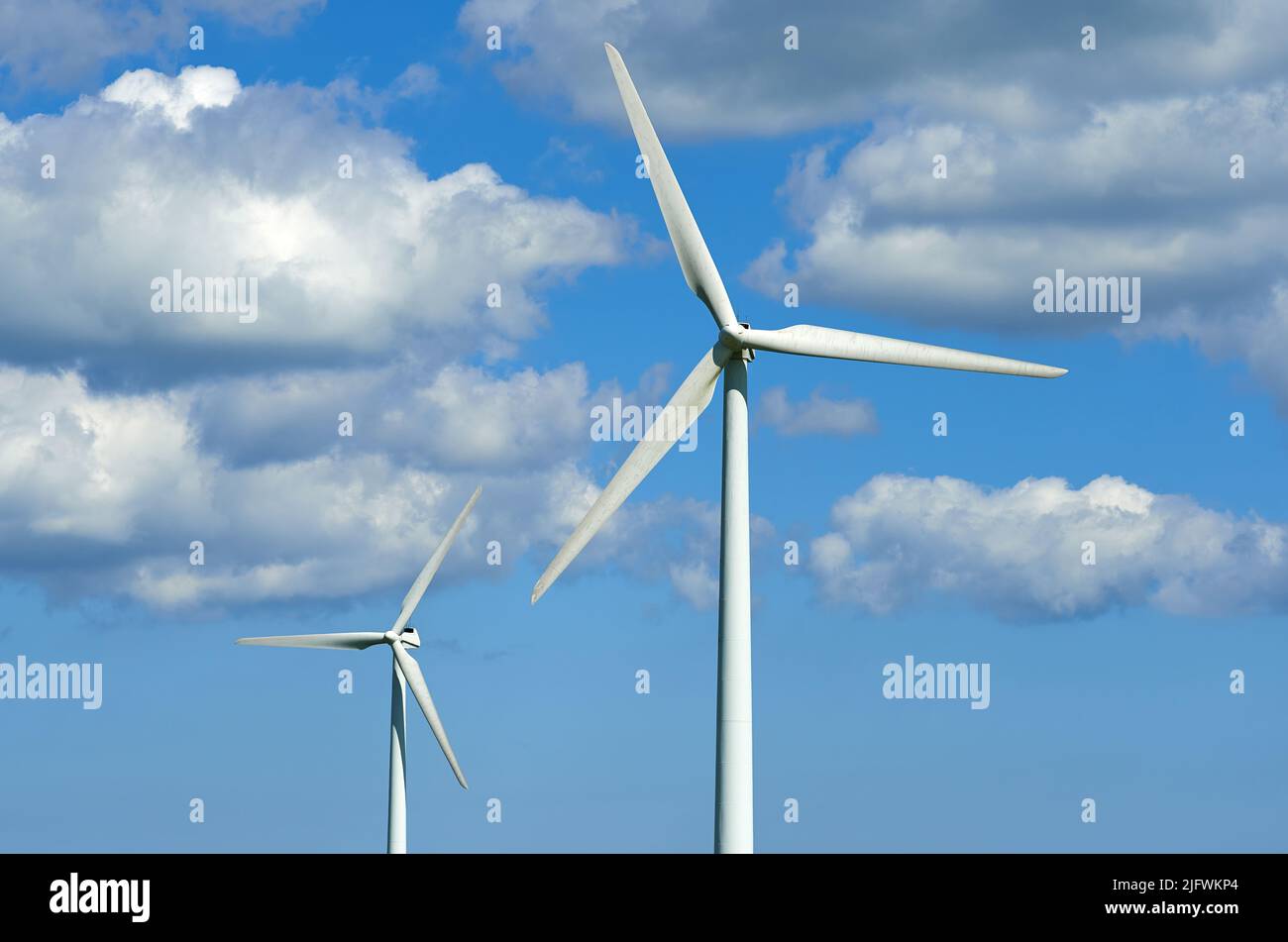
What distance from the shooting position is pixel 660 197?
165 ft

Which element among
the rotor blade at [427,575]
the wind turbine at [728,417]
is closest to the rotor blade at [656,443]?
the wind turbine at [728,417]

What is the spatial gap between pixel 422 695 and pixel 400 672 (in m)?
3.69

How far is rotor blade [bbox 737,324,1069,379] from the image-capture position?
48344 mm

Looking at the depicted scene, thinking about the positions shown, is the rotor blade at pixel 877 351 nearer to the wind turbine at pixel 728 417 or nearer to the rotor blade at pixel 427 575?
the wind turbine at pixel 728 417

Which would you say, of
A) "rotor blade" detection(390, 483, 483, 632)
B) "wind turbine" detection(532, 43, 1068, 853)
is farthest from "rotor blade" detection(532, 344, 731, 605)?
"rotor blade" detection(390, 483, 483, 632)

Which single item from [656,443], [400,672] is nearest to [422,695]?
[400,672]

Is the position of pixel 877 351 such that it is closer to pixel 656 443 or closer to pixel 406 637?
pixel 656 443

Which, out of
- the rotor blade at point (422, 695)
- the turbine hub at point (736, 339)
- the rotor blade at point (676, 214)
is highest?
the rotor blade at point (676, 214)

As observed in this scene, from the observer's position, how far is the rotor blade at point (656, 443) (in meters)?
47.9

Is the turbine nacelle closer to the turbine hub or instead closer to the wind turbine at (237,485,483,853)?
the wind turbine at (237,485,483,853)

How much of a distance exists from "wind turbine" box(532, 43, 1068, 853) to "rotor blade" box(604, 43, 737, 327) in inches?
0.9
